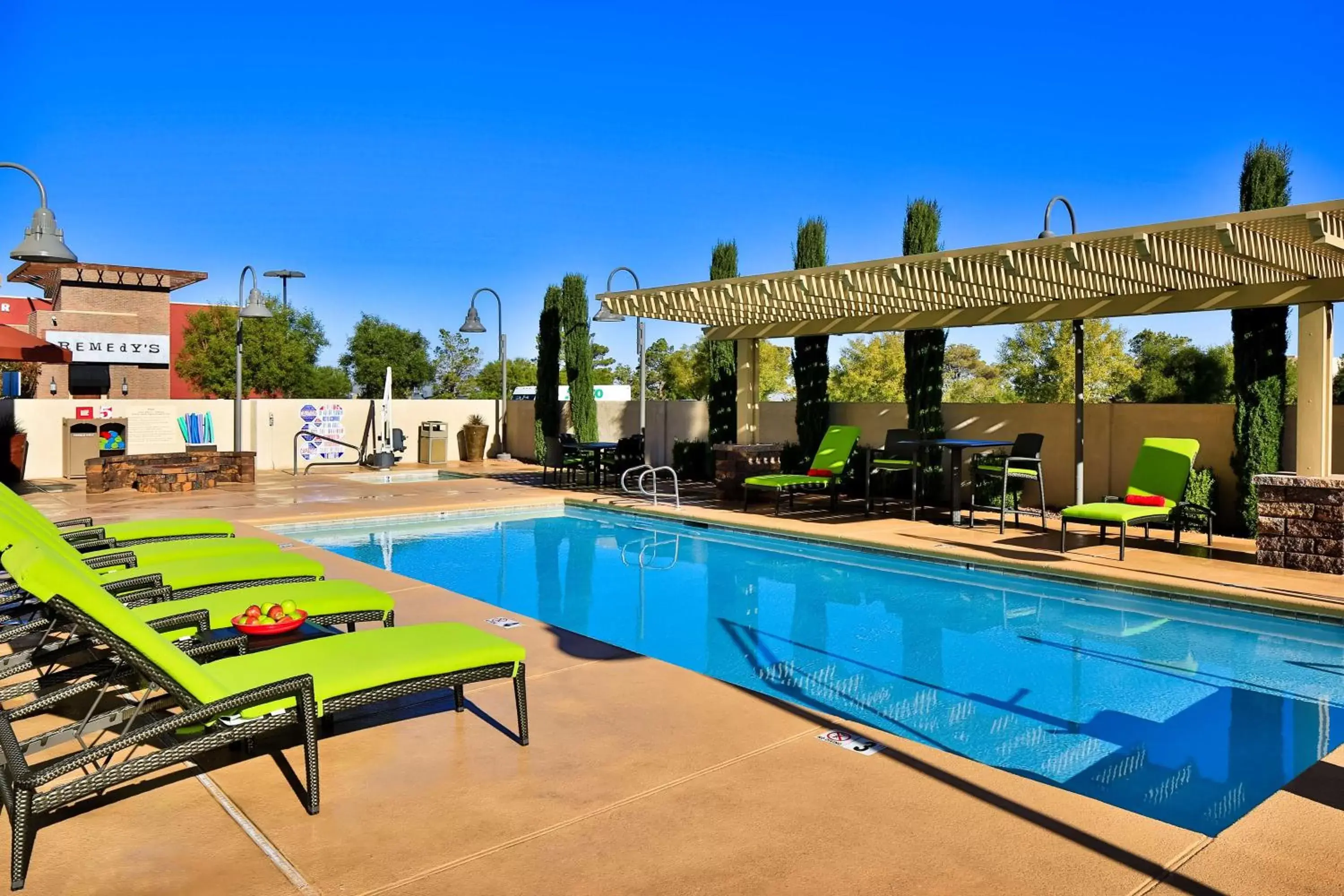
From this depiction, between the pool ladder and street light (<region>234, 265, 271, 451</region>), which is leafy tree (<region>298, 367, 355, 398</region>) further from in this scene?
the pool ladder

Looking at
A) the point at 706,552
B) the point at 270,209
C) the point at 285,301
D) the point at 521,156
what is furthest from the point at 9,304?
the point at 706,552

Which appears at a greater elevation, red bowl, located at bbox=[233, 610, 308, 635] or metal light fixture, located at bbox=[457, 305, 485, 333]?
metal light fixture, located at bbox=[457, 305, 485, 333]

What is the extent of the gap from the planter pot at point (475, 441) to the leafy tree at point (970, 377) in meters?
28.8

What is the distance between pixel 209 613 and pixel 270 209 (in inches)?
1396

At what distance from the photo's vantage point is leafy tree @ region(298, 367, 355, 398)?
151 feet

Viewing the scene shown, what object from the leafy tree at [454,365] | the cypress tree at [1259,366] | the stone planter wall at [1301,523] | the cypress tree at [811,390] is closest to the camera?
the stone planter wall at [1301,523]

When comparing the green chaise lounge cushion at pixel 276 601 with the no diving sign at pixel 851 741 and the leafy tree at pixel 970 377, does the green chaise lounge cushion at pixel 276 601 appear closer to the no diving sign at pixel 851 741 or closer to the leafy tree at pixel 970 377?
the no diving sign at pixel 851 741

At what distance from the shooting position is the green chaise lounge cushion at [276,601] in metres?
3.91

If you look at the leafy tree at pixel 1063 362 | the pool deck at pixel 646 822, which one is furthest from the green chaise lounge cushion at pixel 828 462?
the leafy tree at pixel 1063 362

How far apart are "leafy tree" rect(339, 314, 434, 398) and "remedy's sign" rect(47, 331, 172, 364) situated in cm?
890

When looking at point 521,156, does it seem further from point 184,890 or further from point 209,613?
point 184,890

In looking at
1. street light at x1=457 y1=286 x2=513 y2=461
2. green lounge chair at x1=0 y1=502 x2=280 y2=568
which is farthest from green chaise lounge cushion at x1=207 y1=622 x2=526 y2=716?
street light at x1=457 y1=286 x2=513 y2=461

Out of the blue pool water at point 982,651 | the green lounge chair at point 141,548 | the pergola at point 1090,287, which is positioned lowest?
the blue pool water at point 982,651

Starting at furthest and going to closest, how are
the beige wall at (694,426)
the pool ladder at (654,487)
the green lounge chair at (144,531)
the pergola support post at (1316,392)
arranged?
the pool ladder at (654,487)
the beige wall at (694,426)
the pergola support post at (1316,392)
the green lounge chair at (144,531)
